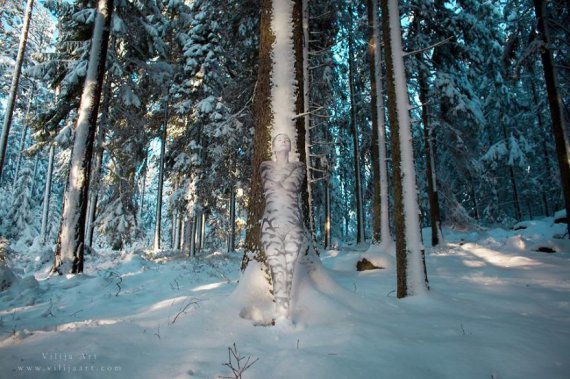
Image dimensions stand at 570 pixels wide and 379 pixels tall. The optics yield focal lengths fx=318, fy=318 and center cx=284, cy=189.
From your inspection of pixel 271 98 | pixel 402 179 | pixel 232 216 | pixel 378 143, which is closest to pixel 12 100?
pixel 232 216

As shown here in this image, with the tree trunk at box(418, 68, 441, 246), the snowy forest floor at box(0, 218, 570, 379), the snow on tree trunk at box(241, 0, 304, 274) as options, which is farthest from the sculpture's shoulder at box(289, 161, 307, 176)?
the tree trunk at box(418, 68, 441, 246)

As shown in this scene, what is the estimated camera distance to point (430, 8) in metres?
13.0

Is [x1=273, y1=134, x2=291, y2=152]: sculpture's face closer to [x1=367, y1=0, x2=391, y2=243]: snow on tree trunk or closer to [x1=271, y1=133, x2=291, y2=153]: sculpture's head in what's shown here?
[x1=271, y1=133, x2=291, y2=153]: sculpture's head

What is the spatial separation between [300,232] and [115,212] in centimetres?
1417

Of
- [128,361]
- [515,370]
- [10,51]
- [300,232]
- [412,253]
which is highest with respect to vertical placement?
[10,51]

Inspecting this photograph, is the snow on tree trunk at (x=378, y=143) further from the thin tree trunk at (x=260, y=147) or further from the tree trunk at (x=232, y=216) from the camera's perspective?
the tree trunk at (x=232, y=216)

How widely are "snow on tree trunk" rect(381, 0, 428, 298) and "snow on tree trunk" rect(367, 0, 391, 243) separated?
5.10m

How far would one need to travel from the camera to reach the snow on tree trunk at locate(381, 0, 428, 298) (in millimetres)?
4953

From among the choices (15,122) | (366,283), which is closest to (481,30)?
(366,283)

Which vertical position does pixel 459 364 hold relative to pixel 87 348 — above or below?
below

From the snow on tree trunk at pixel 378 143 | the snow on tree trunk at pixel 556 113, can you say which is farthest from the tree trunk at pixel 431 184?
the snow on tree trunk at pixel 556 113

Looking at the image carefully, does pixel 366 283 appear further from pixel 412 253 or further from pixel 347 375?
pixel 347 375

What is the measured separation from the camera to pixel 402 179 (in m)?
5.17

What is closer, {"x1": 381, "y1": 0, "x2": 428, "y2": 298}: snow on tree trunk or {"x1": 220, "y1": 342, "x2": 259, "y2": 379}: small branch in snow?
{"x1": 220, "y1": 342, "x2": 259, "y2": 379}: small branch in snow
